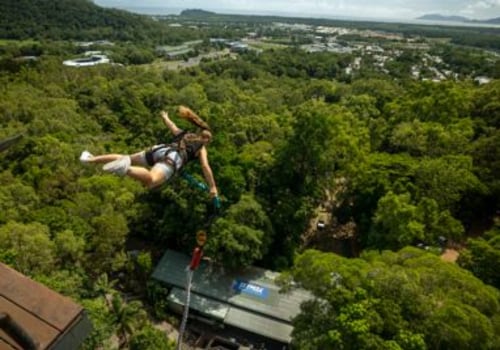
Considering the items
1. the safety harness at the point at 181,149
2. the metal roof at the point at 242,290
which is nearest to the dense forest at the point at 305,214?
the metal roof at the point at 242,290

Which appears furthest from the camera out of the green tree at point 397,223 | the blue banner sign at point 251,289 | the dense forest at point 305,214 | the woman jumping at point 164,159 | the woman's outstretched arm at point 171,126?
the blue banner sign at point 251,289

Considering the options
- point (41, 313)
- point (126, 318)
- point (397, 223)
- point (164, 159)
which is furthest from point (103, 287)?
point (41, 313)

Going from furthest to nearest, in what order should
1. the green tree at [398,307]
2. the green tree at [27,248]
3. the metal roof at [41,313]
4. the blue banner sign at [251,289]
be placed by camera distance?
the blue banner sign at [251,289], the green tree at [27,248], the green tree at [398,307], the metal roof at [41,313]

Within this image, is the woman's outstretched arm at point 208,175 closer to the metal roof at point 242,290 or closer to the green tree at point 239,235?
the green tree at point 239,235

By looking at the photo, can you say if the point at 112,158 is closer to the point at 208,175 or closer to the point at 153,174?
the point at 153,174

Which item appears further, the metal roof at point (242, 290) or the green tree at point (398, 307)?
the metal roof at point (242, 290)

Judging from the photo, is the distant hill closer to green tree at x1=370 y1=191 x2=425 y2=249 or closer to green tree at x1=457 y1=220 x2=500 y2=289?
green tree at x1=370 y1=191 x2=425 y2=249

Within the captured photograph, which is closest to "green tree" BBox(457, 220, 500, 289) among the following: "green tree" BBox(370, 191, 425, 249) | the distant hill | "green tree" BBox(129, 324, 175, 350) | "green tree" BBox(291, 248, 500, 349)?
"green tree" BBox(370, 191, 425, 249)
